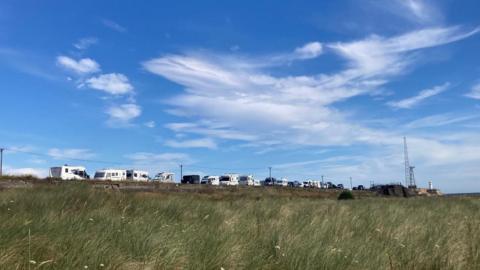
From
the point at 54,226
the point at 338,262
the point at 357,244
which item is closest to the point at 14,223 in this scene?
the point at 54,226

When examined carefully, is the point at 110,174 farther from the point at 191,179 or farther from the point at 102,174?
the point at 191,179

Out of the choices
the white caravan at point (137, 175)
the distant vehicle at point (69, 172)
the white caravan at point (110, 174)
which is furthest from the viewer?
the white caravan at point (137, 175)

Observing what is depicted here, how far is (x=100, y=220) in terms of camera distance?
356 inches

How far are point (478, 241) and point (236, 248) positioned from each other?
16.9 ft

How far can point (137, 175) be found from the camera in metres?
82.0

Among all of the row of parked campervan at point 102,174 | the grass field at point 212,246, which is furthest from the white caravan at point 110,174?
the grass field at point 212,246

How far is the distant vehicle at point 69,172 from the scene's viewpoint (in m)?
68.5

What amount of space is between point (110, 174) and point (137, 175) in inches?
290

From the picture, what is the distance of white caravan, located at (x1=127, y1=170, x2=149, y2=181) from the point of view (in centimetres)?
8062

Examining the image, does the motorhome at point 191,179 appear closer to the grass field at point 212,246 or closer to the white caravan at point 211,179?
the white caravan at point 211,179

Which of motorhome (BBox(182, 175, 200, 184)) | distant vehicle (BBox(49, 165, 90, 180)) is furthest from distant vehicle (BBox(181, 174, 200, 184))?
distant vehicle (BBox(49, 165, 90, 180))

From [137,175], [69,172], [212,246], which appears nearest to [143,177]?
[137,175]

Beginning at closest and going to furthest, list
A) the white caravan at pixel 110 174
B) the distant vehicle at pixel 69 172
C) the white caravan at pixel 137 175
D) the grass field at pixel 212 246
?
the grass field at pixel 212 246
the distant vehicle at pixel 69 172
the white caravan at pixel 110 174
the white caravan at pixel 137 175

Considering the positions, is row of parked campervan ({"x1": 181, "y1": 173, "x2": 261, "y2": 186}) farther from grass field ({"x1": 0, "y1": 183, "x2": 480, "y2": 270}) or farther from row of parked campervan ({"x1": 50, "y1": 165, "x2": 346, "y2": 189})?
grass field ({"x1": 0, "y1": 183, "x2": 480, "y2": 270})
